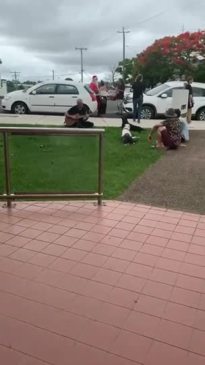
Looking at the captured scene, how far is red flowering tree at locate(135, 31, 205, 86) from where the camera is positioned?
3434 centimetres

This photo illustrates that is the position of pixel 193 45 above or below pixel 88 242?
above

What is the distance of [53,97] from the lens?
1595 cm

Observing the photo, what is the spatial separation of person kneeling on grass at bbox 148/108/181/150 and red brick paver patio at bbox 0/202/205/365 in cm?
490

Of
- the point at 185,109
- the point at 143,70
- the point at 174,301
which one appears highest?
the point at 143,70

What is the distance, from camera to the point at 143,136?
11523 millimetres

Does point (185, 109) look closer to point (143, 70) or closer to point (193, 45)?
point (193, 45)

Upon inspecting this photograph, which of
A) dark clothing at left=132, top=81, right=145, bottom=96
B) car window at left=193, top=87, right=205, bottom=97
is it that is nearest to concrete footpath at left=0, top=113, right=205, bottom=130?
dark clothing at left=132, top=81, right=145, bottom=96

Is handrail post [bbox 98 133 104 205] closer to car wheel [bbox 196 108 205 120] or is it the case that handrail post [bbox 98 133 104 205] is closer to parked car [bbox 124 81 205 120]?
parked car [bbox 124 81 205 120]

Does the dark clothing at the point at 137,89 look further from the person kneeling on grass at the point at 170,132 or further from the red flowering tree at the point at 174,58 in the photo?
the red flowering tree at the point at 174,58

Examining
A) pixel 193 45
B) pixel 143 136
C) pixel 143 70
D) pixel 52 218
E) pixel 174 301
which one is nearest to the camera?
pixel 174 301

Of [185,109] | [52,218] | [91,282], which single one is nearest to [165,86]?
[185,109]

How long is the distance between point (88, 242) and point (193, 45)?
32.9m

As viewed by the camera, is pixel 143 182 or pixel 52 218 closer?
pixel 52 218

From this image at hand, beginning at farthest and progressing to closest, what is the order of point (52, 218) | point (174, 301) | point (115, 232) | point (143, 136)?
point (143, 136), point (52, 218), point (115, 232), point (174, 301)
